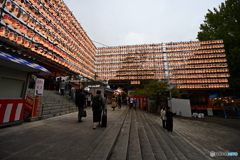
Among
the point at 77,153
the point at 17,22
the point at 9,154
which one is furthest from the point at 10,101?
the point at 17,22

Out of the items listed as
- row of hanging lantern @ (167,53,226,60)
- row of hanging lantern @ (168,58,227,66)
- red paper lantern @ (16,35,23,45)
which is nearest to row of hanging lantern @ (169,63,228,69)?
row of hanging lantern @ (168,58,227,66)

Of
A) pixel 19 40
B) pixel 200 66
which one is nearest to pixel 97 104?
pixel 19 40

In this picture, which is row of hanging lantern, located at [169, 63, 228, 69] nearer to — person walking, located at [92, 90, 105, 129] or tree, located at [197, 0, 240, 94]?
tree, located at [197, 0, 240, 94]

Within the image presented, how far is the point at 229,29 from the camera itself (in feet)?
70.0

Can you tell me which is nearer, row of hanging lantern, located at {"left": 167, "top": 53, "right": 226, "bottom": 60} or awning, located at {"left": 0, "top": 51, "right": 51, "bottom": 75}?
awning, located at {"left": 0, "top": 51, "right": 51, "bottom": 75}

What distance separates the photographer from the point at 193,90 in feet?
81.9

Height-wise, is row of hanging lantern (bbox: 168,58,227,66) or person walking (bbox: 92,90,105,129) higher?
row of hanging lantern (bbox: 168,58,227,66)

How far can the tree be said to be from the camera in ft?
65.7

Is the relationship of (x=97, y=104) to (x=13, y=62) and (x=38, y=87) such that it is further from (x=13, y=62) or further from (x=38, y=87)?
(x=38, y=87)

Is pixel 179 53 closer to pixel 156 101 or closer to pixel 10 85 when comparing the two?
pixel 156 101

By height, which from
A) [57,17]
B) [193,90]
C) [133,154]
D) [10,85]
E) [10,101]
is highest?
[57,17]

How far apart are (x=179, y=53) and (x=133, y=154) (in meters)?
30.9

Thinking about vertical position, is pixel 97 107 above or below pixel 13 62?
below

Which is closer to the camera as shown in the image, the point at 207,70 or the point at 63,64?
the point at 63,64
